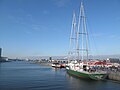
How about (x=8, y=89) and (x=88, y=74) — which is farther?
(x=88, y=74)

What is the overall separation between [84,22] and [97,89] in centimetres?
3597

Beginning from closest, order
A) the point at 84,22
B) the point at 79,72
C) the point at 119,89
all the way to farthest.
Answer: the point at 119,89 < the point at 79,72 < the point at 84,22

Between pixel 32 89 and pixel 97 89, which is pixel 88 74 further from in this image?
pixel 32 89

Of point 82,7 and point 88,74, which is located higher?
point 82,7

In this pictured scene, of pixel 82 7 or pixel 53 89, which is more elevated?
pixel 82 7

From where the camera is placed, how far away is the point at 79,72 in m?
69.4

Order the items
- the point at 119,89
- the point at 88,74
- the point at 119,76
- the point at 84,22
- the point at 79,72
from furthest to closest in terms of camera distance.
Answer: the point at 84,22, the point at 79,72, the point at 88,74, the point at 119,76, the point at 119,89

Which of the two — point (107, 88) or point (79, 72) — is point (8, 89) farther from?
point (79, 72)

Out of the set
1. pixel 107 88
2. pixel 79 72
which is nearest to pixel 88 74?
pixel 79 72

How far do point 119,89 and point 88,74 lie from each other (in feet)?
55.0

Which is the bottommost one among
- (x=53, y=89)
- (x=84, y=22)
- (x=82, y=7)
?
(x=53, y=89)

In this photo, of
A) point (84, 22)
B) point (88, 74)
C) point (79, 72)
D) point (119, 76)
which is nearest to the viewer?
point (119, 76)

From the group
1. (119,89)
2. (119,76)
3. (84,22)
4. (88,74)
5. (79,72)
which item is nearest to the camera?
(119,89)

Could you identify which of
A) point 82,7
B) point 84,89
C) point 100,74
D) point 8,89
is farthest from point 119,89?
point 82,7
